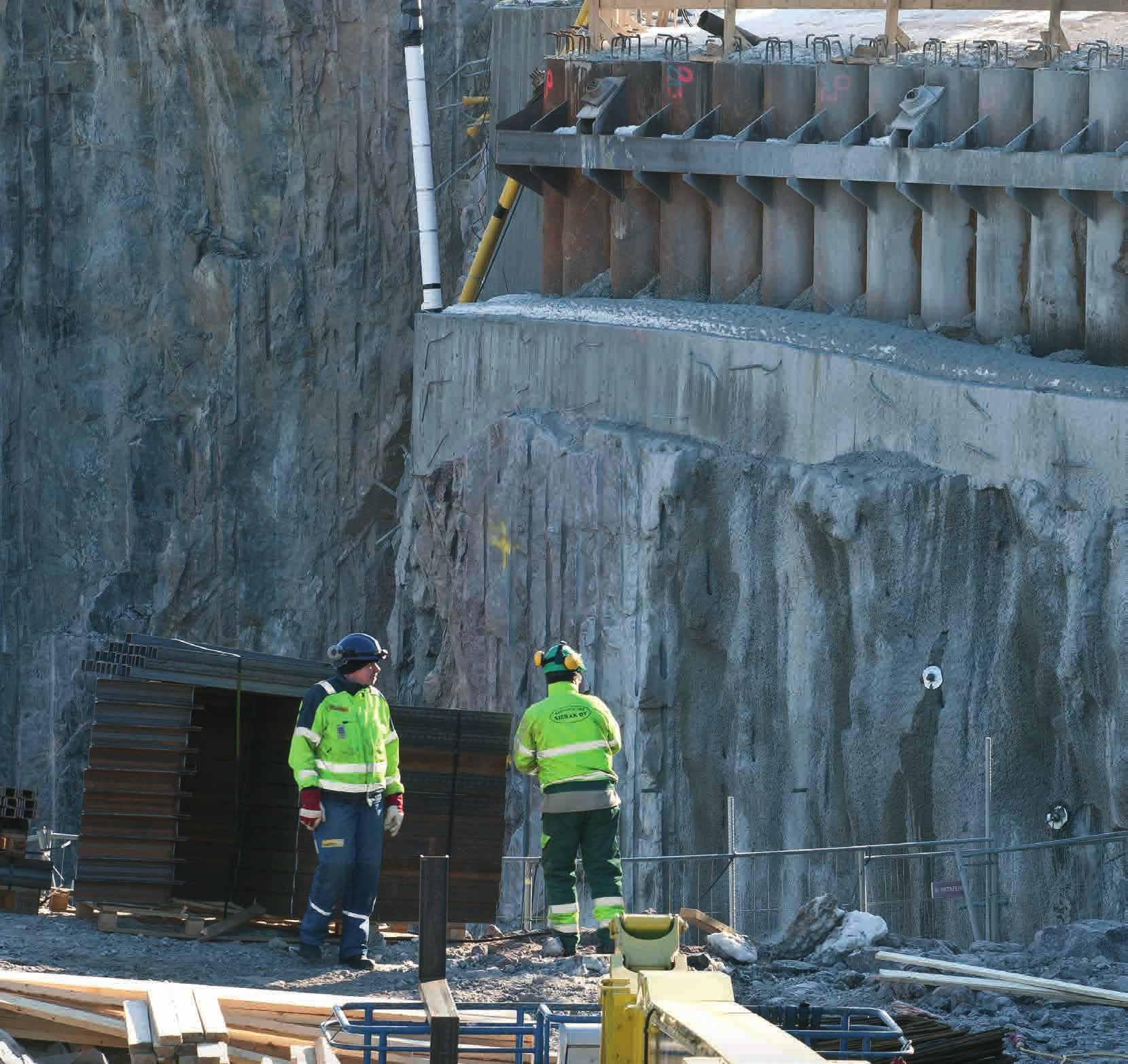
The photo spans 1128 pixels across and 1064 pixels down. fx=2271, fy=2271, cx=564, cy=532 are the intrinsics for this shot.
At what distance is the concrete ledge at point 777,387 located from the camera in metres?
16.7

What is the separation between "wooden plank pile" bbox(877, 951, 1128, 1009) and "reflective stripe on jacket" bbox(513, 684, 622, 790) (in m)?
2.17

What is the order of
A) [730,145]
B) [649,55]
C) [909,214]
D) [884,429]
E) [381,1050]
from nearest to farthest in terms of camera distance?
[381,1050] → [884,429] → [909,214] → [730,145] → [649,55]

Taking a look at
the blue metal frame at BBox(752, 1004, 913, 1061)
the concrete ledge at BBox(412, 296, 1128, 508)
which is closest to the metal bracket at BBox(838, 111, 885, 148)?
the concrete ledge at BBox(412, 296, 1128, 508)

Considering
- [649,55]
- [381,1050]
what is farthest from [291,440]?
[381,1050]

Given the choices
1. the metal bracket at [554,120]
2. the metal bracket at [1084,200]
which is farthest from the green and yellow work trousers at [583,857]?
the metal bracket at [554,120]

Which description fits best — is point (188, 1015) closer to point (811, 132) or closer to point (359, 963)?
point (359, 963)

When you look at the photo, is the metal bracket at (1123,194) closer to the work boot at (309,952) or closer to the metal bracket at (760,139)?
the metal bracket at (760,139)

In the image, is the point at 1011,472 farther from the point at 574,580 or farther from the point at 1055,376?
the point at 574,580

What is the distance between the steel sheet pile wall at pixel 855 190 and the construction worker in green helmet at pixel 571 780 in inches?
277

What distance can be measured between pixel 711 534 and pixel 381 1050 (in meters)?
12.5

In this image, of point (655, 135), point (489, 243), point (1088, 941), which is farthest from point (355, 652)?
point (489, 243)

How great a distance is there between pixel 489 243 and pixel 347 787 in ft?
53.5

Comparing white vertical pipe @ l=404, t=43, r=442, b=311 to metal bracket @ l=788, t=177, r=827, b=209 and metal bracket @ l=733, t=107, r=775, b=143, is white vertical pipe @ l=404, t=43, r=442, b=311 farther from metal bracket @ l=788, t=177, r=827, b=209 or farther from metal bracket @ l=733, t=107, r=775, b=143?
metal bracket @ l=788, t=177, r=827, b=209

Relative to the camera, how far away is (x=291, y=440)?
3388 cm
